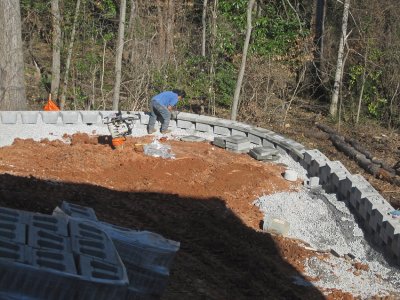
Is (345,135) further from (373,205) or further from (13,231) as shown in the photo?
(13,231)

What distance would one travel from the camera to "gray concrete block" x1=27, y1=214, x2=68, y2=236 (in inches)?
219

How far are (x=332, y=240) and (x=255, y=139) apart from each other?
4.38 metres

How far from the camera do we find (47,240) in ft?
17.5

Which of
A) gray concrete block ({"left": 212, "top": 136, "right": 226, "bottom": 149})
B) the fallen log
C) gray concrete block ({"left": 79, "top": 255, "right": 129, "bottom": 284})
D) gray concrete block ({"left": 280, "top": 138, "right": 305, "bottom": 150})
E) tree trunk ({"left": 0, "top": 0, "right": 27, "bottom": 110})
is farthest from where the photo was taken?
tree trunk ({"left": 0, "top": 0, "right": 27, "bottom": 110})

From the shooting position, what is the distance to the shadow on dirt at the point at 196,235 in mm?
7316

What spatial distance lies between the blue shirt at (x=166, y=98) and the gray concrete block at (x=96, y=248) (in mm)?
8188

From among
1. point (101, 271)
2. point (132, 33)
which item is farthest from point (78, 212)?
point (132, 33)

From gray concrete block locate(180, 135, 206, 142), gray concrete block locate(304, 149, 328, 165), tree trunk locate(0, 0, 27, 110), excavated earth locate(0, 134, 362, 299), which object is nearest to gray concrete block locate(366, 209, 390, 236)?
excavated earth locate(0, 134, 362, 299)

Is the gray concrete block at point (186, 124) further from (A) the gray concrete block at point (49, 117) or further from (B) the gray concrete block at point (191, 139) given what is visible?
(A) the gray concrete block at point (49, 117)

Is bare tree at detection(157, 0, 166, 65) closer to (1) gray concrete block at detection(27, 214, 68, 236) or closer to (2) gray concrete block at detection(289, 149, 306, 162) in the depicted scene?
(2) gray concrete block at detection(289, 149, 306, 162)

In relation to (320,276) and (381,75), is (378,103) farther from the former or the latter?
(320,276)

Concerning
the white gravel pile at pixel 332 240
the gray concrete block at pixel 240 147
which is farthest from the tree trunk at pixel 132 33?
the white gravel pile at pixel 332 240

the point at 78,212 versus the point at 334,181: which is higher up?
the point at 78,212

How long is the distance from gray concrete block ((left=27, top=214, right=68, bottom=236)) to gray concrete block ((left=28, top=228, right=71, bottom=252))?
8 centimetres
